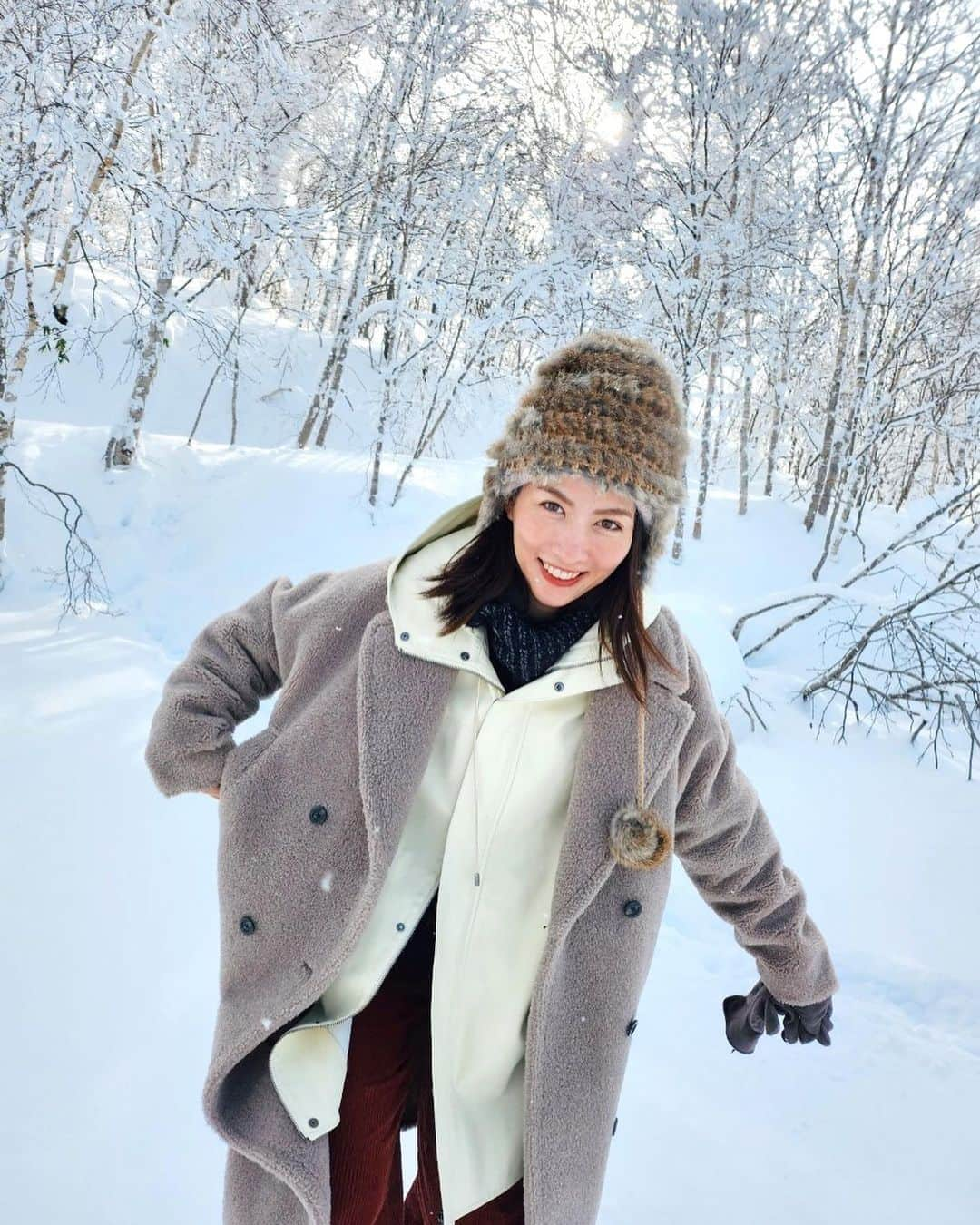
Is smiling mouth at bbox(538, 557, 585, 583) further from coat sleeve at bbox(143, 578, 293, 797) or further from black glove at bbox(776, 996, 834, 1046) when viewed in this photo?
black glove at bbox(776, 996, 834, 1046)

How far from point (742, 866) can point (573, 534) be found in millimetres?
658

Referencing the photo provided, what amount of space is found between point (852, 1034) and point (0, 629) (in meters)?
Result: 4.78

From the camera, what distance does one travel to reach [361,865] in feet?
3.85

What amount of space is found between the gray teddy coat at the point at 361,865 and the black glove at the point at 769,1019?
36 centimetres

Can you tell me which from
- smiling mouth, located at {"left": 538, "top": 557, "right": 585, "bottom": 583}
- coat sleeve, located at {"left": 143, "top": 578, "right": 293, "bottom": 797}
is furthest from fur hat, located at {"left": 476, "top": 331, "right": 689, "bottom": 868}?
coat sleeve, located at {"left": 143, "top": 578, "right": 293, "bottom": 797}

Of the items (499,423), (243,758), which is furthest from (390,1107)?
(499,423)

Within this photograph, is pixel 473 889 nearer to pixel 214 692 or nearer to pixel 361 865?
pixel 361 865

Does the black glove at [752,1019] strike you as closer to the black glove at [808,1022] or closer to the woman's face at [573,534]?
the black glove at [808,1022]

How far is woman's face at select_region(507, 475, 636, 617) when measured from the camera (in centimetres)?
122

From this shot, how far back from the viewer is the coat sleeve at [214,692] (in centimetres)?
128

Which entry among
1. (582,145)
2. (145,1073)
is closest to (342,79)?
(582,145)

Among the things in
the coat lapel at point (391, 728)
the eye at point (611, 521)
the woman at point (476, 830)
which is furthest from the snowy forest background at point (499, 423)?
the eye at point (611, 521)

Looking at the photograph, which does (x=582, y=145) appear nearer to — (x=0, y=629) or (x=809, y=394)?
(x=809, y=394)

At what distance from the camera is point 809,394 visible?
11.8 meters
